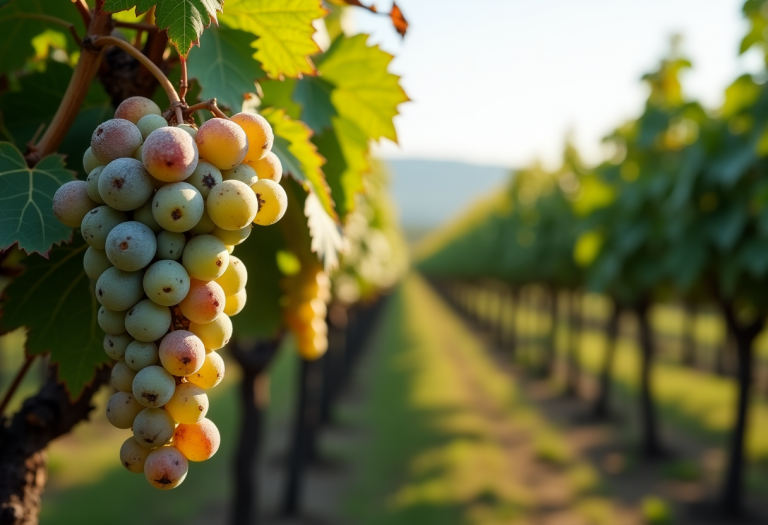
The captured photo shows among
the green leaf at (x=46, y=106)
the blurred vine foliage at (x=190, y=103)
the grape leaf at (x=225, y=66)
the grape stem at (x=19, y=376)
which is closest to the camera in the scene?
the blurred vine foliage at (x=190, y=103)

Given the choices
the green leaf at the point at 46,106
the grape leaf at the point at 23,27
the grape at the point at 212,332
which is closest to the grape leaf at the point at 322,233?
the grape at the point at 212,332

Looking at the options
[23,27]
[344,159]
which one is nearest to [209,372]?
[344,159]

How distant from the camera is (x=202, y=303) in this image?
0.97m

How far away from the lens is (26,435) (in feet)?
5.85

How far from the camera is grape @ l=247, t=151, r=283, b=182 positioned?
43.0 inches

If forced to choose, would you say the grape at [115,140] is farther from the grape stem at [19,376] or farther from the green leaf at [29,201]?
the grape stem at [19,376]

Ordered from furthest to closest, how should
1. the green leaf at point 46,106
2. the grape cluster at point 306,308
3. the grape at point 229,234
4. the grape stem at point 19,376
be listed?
the grape cluster at point 306,308, the green leaf at point 46,106, the grape stem at point 19,376, the grape at point 229,234

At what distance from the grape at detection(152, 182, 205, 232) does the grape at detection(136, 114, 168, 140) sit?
0.13 meters

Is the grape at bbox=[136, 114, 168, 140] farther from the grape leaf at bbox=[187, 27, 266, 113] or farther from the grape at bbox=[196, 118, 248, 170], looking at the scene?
the grape leaf at bbox=[187, 27, 266, 113]

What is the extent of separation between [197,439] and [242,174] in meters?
0.41

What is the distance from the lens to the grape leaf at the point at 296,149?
4.33 ft

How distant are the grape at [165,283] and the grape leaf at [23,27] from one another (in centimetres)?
88

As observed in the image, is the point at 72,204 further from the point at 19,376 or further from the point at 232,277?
the point at 19,376

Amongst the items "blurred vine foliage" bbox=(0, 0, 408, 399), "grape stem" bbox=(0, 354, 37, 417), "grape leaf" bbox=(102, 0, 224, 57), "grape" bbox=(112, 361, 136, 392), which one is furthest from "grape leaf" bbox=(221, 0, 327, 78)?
"grape stem" bbox=(0, 354, 37, 417)
